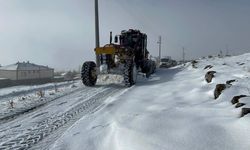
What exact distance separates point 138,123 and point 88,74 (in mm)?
9635

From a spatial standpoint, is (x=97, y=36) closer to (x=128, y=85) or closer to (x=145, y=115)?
(x=128, y=85)

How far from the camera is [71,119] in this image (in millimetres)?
9055

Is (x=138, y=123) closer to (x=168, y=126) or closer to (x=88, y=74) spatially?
(x=168, y=126)

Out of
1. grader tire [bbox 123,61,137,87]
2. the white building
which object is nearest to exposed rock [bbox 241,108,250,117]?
grader tire [bbox 123,61,137,87]

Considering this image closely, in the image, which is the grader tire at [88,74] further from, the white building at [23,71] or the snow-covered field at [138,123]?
the white building at [23,71]

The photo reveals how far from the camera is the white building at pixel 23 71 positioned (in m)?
74.8

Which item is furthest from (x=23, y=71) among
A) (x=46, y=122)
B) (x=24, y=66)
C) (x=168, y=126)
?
(x=168, y=126)

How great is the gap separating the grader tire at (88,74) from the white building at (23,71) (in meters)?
58.7

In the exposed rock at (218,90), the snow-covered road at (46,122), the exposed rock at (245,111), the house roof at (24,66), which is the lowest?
the snow-covered road at (46,122)

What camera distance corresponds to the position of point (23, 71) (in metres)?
75.4

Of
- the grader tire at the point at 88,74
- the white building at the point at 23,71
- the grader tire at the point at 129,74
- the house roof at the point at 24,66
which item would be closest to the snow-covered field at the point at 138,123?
the grader tire at the point at 129,74

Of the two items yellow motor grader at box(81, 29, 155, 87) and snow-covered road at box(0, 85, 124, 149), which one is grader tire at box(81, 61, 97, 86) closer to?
yellow motor grader at box(81, 29, 155, 87)

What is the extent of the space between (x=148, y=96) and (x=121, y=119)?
3.44 meters

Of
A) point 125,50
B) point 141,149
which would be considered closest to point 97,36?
point 125,50
